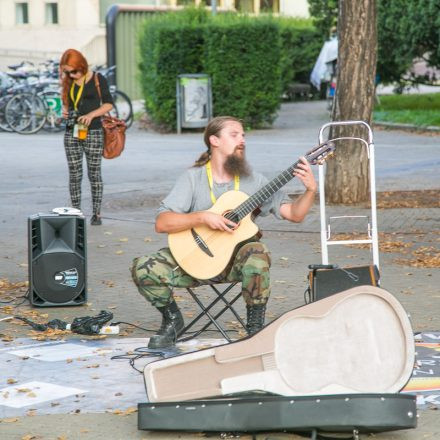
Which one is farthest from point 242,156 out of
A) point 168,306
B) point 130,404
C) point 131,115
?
point 131,115

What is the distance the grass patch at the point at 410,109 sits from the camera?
986 inches

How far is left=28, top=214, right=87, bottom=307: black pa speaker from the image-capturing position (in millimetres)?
8180

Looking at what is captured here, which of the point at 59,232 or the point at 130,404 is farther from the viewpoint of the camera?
the point at 59,232

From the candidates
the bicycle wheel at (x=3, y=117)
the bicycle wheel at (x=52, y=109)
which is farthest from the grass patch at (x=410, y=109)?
the bicycle wheel at (x=3, y=117)

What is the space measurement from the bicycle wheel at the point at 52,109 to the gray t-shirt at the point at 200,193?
668 inches

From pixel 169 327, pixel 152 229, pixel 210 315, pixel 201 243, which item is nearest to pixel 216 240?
pixel 201 243

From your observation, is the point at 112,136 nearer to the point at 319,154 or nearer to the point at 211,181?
the point at 211,181

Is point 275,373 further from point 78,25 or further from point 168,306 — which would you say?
point 78,25

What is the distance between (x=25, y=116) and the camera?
2359 centimetres

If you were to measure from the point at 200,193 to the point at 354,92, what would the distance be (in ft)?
23.0

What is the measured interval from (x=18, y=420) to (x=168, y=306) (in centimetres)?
162

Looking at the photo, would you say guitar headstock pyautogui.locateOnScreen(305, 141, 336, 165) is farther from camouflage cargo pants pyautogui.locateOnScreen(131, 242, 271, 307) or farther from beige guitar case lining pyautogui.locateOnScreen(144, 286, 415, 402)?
beige guitar case lining pyautogui.locateOnScreen(144, 286, 415, 402)

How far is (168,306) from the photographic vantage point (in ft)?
22.9

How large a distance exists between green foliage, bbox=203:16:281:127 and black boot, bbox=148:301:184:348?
54.6 ft
